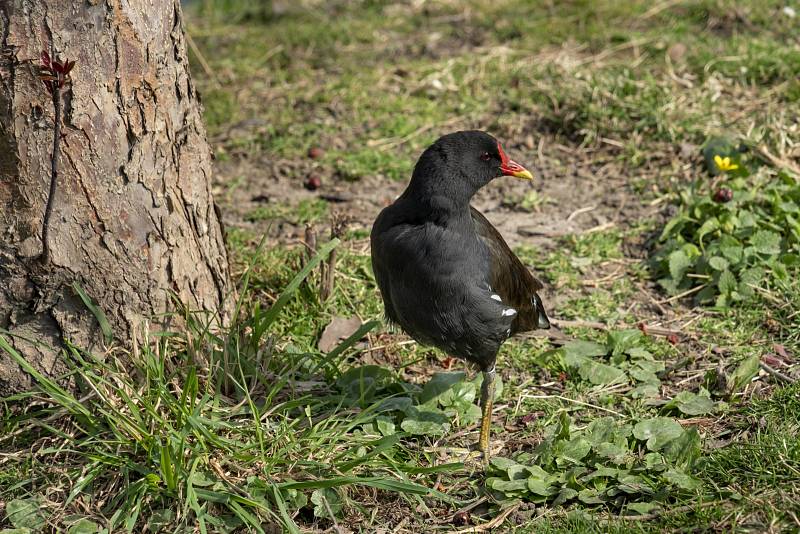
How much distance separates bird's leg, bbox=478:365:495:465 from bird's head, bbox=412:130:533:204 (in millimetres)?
854

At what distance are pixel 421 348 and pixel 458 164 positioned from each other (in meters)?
1.25

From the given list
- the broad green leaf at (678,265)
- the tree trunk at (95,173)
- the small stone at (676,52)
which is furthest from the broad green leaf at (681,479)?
the small stone at (676,52)

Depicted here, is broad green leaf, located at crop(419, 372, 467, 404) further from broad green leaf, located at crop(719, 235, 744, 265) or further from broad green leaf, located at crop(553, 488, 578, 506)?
broad green leaf, located at crop(719, 235, 744, 265)

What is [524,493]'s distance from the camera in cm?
378

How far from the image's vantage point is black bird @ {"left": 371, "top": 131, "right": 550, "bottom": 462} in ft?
13.1

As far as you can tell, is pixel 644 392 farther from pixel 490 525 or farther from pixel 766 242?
pixel 766 242

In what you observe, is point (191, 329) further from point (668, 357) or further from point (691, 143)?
point (691, 143)

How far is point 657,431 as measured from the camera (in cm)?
395

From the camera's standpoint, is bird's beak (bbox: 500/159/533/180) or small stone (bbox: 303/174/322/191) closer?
bird's beak (bbox: 500/159/533/180)

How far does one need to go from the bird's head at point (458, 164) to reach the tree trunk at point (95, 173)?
105 cm

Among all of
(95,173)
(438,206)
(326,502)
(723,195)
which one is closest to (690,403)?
(438,206)

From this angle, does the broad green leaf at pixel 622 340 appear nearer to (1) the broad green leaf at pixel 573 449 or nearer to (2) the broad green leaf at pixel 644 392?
(2) the broad green leaf at pixel 644 392

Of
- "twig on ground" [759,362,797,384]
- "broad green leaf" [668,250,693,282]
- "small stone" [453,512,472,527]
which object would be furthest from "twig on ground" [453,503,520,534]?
"broad green leaf" [668,250,693,282]

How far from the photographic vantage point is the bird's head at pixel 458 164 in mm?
4012
